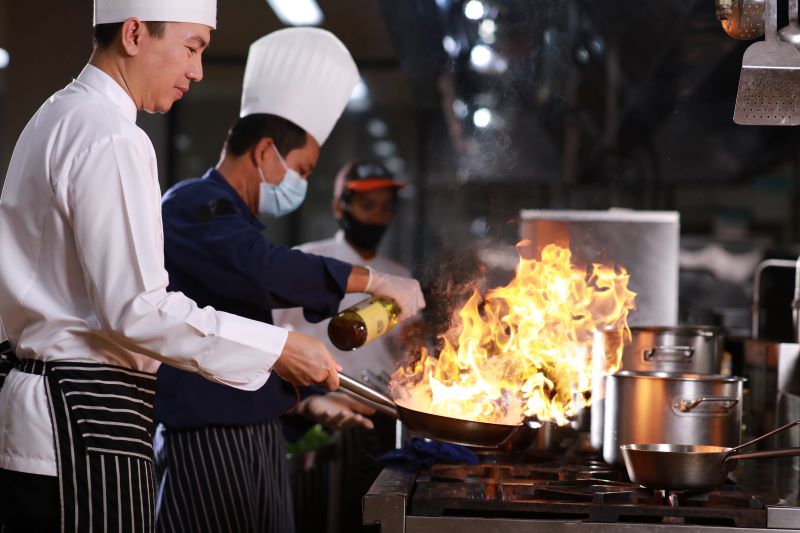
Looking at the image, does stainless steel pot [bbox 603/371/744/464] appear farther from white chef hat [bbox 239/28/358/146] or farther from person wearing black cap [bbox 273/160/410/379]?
person wearing black cap [bbox 273/160/410/379]

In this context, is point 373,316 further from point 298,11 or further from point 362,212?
point 298,11

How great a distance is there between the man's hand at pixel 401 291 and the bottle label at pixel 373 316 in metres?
0.07

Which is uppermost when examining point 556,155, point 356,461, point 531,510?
point 556,155

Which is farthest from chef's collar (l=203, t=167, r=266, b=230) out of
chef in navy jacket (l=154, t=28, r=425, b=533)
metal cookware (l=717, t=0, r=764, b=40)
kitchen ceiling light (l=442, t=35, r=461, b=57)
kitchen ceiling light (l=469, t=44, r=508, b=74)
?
kitchen ceiling light (l=442, t=35, r=461, b=57)

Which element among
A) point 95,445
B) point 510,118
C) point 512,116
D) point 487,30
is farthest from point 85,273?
point 512,116

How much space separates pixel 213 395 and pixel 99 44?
0.93m

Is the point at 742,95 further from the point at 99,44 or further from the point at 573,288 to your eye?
the point at 99,44

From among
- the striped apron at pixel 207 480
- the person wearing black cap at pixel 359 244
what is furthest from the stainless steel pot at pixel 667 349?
the person wearing black cap at pixel 359 244

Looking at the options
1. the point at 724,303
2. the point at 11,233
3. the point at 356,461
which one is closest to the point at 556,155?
the point at 724,303

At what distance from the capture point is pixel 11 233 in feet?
5.69

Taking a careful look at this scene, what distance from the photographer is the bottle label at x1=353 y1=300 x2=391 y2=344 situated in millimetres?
2270

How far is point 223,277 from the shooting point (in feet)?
7.83

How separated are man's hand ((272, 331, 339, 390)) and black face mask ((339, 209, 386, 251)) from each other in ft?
8.10

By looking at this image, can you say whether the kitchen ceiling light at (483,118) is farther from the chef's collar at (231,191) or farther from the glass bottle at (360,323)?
the glass bottle at (360,323)
